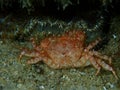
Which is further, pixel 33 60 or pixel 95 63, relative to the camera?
pixel 33 60

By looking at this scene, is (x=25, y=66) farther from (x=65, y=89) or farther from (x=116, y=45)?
(x=116, y=45)

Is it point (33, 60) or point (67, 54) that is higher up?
point (67, 54)

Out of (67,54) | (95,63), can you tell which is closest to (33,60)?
(67,54)

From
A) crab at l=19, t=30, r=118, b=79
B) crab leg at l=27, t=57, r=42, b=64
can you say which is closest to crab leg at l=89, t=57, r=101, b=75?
crab at l=19, t=30, r=118, b=79

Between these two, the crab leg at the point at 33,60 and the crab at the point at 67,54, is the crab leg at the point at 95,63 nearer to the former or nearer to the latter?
the crab at the point at 67,54

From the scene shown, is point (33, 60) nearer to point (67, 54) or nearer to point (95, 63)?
point (67, 54)

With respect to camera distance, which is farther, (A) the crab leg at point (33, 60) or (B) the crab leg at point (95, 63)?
(A) the crab leg at point (33, 60)

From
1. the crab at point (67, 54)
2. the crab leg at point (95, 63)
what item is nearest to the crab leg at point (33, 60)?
the crab at point (67, 54)

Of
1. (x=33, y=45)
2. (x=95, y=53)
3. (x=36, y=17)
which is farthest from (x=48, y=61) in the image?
(x=36, y=17)
